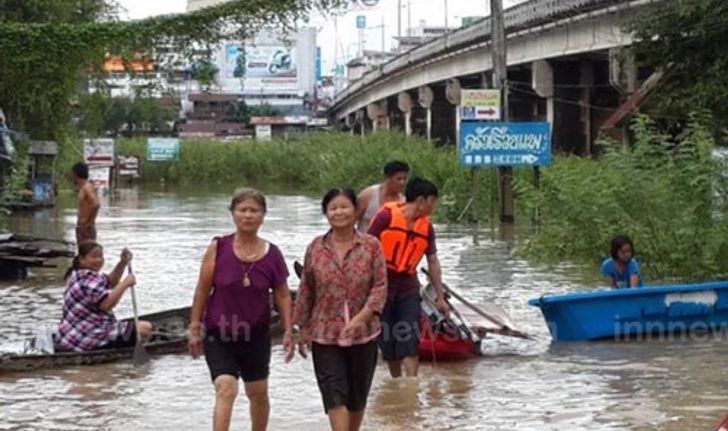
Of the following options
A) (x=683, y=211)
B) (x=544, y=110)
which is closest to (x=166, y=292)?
(x=683, y=211)

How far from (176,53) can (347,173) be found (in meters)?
33.5

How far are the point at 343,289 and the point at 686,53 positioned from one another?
2367cm

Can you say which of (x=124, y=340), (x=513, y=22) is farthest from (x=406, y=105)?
(x=124, y=340)

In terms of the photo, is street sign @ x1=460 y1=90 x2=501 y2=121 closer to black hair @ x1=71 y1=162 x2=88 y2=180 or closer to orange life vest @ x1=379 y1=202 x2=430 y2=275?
black hair @ x1=71 y1=162 x2=88 y2=180

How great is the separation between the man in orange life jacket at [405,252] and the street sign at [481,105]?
2108 cm

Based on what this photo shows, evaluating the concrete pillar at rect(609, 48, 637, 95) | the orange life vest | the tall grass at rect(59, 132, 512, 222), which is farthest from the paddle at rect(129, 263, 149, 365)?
the concrete pillar at rect(609, 48, 637, 95)

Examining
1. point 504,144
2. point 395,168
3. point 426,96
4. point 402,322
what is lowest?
point 402,322

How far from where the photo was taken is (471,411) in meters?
10.8

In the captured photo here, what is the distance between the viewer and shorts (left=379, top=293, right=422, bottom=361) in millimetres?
11062

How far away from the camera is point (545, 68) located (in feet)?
152

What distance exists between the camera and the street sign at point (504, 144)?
1205 inches

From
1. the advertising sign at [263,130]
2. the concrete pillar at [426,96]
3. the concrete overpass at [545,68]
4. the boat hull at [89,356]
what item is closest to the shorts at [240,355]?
the boat hull at [89,356]

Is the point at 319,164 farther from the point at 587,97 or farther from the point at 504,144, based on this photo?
the point at 504,144

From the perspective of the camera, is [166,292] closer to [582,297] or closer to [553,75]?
[582,297]
